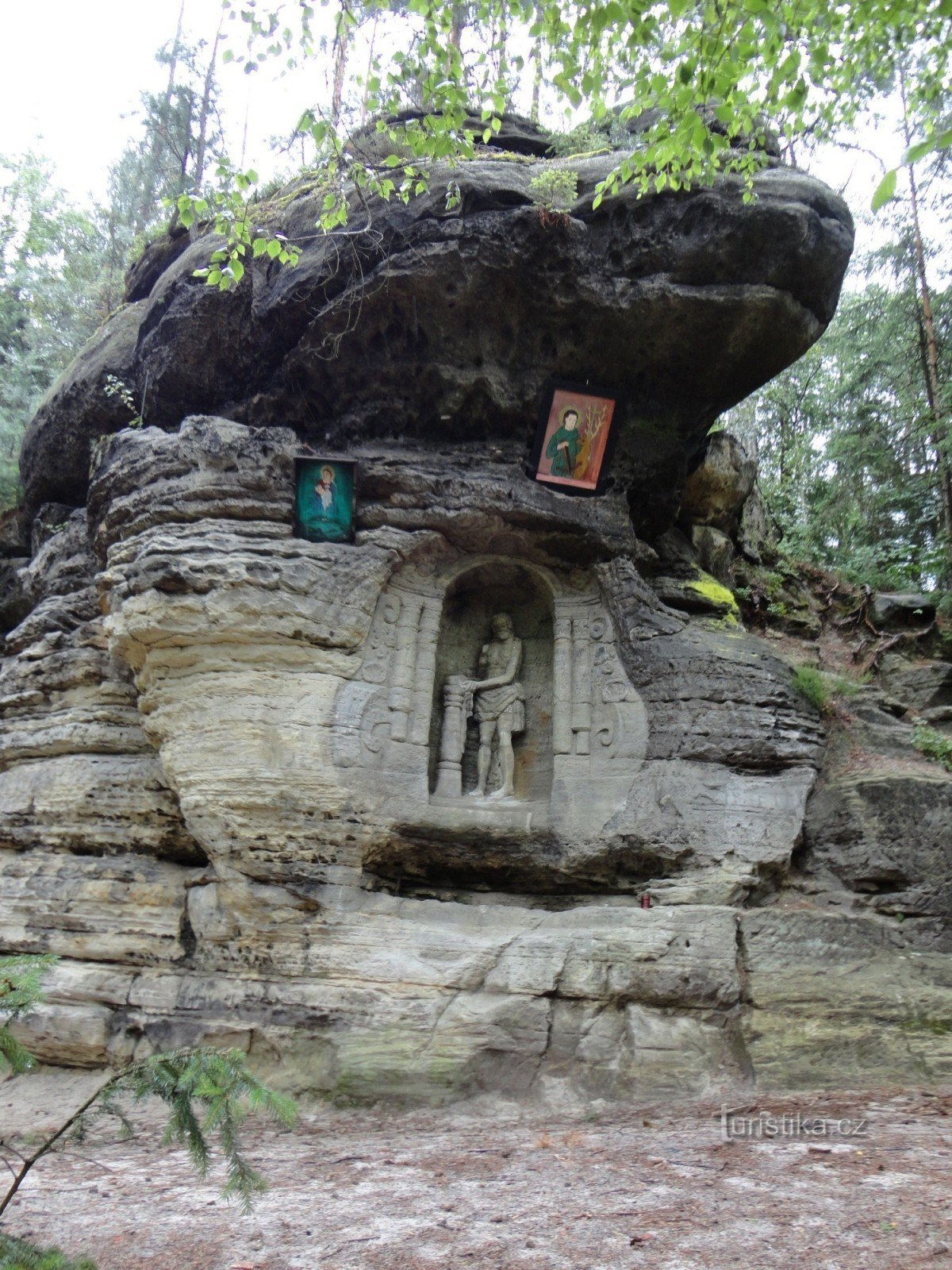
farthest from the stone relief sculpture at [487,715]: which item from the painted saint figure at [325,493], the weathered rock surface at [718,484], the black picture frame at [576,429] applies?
the weathered rock surface at [718,484]

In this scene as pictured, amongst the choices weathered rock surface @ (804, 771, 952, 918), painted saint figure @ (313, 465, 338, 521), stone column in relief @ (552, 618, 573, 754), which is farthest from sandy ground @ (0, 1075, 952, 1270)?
painted saint figure @ (313, 465, 338, 521)

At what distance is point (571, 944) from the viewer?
7.65 metres

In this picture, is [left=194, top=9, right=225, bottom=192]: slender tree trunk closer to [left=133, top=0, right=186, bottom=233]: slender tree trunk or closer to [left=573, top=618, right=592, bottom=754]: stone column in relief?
[left=133, top=0, right=186, bottom=233]: slender tree trunk

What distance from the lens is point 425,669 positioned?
919cm

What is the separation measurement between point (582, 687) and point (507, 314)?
389 cm

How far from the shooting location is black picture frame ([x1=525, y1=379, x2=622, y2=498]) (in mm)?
9664

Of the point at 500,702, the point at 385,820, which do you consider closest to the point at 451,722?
the point at 500,702

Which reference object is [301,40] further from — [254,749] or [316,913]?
[316,913]

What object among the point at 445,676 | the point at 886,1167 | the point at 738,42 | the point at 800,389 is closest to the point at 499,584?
the point at 445,676

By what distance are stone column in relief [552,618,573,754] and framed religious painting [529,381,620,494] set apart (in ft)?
4.95

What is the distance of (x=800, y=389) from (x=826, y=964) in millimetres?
16172

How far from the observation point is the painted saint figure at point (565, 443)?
9.66 m

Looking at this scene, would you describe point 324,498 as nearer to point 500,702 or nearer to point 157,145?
point 500,702

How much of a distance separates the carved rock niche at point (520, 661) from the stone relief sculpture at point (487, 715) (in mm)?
69
